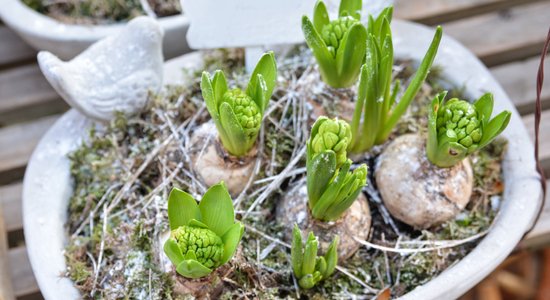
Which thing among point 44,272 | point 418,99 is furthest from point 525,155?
point 44,272

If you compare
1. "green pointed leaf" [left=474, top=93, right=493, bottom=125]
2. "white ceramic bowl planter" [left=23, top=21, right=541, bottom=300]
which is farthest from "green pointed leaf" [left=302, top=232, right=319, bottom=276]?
"green pointed leaf" [left=474, top=93, right=493, bottom=125]

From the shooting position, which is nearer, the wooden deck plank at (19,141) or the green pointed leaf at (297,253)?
the green pointed leaf at (297,253)

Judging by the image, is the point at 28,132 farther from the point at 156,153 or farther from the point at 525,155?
the point at 525,155

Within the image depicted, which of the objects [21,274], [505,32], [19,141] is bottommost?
[21,274]

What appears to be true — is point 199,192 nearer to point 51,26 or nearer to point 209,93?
point 209,93

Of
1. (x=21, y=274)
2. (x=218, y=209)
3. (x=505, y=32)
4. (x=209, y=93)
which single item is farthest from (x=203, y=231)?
(x=505, y=32)

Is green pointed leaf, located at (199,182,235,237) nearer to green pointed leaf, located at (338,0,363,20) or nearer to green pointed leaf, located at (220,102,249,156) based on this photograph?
green pointed leaf, located at (220,102,249,156)

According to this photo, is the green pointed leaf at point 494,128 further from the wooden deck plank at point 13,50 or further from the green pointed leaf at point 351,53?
the wooden deck plank at point 13,50

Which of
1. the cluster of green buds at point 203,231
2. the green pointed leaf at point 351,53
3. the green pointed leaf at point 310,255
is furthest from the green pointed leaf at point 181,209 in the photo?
the green pointed leaf at point 351,53
